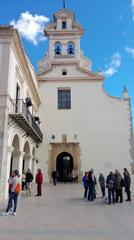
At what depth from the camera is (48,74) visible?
2223 centimetres

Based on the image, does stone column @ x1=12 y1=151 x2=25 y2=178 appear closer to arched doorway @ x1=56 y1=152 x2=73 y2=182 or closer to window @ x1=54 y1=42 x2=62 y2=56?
arched doorway @ x1=56 y1=152 x2=73 y2=182

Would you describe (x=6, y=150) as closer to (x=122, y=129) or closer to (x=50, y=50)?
(x=122, y=129)

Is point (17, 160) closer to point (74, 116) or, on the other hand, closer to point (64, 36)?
point (74, 116)

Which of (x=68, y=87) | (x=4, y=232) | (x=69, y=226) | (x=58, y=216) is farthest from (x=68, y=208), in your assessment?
(x=68, y=87)

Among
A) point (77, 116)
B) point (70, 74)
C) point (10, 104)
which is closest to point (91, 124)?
point (77, 116)

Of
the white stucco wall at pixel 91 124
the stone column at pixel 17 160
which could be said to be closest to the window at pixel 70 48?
the white stucco wall at pixel 91 124

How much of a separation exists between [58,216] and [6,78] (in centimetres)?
697

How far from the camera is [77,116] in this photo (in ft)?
68.5

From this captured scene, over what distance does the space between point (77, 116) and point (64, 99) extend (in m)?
2.14

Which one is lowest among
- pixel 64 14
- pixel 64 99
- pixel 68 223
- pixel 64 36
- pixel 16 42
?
pixel 68 223

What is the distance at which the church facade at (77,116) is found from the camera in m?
19.9

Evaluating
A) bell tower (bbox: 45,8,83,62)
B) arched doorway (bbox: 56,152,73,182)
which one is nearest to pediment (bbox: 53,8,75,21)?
→ bell tower (bbox: 45,8,83,62)

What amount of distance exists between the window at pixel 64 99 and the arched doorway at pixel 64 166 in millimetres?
4688

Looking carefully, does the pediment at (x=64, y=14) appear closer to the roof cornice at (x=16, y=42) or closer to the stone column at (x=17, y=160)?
the roof cornice at (x=16, y=42)
